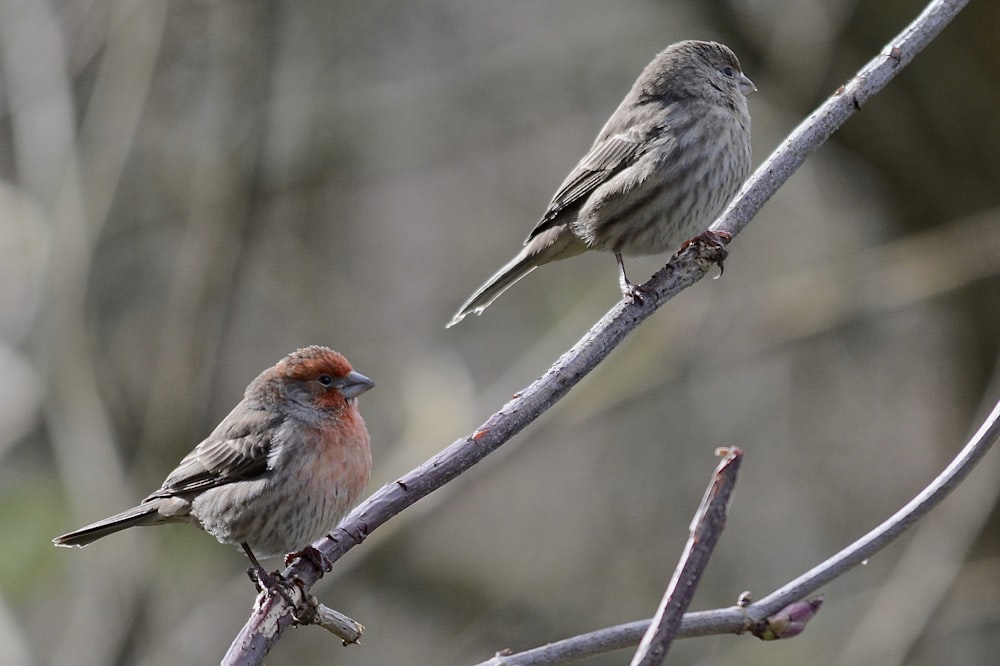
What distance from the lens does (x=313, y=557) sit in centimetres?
431

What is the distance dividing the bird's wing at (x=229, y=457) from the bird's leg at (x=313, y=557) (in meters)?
0.42

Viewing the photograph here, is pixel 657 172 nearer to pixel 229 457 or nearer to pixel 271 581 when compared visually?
pixel 229 457

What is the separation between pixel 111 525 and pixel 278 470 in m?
0.74

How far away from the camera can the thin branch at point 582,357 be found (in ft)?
11.1

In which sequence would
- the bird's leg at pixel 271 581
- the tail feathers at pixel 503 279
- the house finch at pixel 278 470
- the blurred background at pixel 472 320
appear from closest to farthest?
the bird's leg at pixel 271 581 → the house finch at pixel 278 470 → the tail feathers at pixel 503 279 → the blurred background at pixel 472 320

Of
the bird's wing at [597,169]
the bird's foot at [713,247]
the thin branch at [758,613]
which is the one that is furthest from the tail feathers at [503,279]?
the thin branch at [758,613]

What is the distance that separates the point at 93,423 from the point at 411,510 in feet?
8.02

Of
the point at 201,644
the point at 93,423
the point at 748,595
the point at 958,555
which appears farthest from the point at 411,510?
the point at 748,595

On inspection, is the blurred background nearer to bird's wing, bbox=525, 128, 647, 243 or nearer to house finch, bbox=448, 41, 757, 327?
house finch, bbox=448, 41, 757, 327

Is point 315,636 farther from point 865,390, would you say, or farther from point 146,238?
point 865,390

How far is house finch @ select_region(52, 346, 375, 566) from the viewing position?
4.96 metres

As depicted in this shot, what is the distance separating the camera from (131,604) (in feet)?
26.5

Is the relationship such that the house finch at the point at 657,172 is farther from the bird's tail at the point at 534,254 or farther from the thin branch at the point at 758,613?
the thin branch at the point at 758,613

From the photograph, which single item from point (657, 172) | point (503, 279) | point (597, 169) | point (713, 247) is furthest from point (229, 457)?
point (657, 172)
